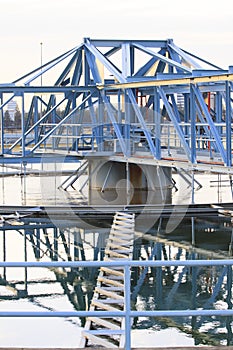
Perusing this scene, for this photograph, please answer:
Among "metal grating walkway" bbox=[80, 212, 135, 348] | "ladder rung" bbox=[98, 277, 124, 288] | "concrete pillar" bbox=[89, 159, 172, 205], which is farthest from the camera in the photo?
"concrete pillar" bbox=[89, 159, 172, 205]

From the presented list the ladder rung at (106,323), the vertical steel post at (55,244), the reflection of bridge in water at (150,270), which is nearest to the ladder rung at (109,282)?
the reflection of bridge in water at (150,270)

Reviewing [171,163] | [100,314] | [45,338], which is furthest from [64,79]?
[100,314]

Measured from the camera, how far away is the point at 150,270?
688 inches

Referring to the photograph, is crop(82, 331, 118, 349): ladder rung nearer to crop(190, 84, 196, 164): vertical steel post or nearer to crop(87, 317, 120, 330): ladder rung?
crop(87, 317, 120, 330): ladder rung

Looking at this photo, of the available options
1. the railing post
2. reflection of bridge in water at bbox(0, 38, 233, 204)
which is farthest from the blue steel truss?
the railing post

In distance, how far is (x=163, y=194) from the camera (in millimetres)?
29938

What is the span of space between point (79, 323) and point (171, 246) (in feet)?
26.3

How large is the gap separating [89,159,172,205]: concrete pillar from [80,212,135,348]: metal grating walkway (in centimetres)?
547

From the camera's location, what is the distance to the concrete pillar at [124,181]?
30.0 metres

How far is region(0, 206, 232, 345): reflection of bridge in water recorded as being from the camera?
1427cm

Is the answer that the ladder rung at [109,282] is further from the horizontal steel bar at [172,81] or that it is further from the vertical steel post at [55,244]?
the horizontal steel bar at [172,81]

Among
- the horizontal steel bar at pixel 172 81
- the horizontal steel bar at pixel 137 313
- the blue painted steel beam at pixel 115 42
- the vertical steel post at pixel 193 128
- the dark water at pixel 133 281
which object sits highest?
the blue painted steel beam at pixel 115 42

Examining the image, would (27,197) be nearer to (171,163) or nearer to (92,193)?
(92,193)

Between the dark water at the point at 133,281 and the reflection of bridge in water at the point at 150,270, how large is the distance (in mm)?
13
